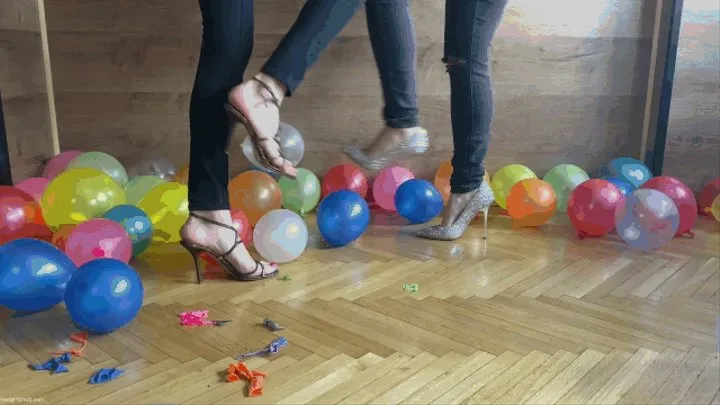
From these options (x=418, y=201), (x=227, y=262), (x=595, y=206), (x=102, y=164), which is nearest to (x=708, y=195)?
(x=595, y=206)

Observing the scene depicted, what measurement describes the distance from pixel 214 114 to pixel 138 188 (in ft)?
2.31

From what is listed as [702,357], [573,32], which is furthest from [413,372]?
[573,32]

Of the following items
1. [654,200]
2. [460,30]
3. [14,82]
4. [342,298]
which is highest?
[460,30]

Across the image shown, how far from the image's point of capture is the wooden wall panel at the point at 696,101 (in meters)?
2.41

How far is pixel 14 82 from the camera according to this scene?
7.18 feet

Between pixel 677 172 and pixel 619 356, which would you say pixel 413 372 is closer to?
pixel 619 356

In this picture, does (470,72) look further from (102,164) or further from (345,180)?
(102,164)

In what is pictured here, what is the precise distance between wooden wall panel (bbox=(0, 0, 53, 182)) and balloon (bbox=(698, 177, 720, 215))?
2.38 m

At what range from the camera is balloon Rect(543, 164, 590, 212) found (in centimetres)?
227

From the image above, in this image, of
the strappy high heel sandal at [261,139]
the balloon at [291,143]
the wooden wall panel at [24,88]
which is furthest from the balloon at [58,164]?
the strappy high heel sandal at [261,139]

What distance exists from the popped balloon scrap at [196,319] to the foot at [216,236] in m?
0.19

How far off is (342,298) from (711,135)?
5.77ft

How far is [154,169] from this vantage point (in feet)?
7.74

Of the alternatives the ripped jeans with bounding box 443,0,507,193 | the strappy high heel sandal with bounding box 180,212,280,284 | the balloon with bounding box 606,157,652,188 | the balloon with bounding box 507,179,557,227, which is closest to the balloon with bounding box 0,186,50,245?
the strappy high heel sandal with bounding box 180,212,280,284
